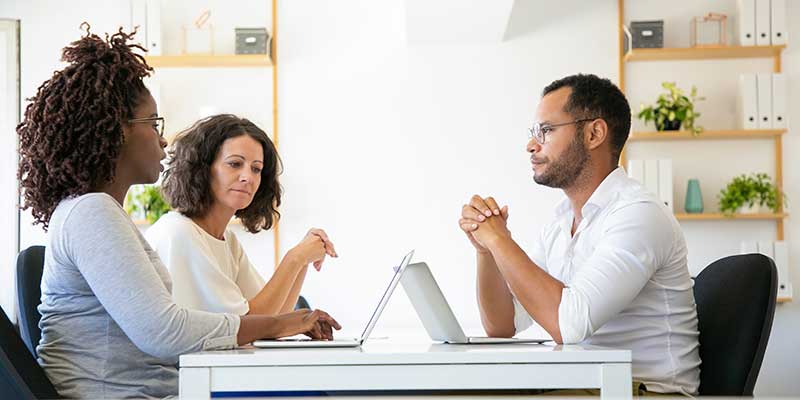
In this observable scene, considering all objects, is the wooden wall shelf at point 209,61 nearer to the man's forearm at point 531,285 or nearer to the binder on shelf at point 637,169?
the binder on shelf at point 637,169

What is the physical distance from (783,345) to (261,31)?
289 centimetres

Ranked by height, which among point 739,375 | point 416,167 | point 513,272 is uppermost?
point 416,167

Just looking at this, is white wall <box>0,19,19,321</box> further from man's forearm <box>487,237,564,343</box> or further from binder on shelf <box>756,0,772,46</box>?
binder on shelf <box>756,0,772,46</box>

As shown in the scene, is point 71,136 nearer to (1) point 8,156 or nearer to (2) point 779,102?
(1) point 8,156

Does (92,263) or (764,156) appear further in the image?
(764,156)

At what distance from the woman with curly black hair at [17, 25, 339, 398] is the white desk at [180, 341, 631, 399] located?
0.77 feet

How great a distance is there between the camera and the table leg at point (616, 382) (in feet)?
5.44

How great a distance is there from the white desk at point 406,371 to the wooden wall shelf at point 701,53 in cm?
349

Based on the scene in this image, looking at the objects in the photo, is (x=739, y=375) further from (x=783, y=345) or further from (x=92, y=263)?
(x=783, y=345)

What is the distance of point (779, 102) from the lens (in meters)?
4.87

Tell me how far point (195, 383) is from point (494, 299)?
1.26 m

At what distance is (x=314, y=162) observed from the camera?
16.8 feet

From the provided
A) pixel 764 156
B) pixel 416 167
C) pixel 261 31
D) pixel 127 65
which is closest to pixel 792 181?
pixel 764 156

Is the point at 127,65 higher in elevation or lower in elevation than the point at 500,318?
higher
